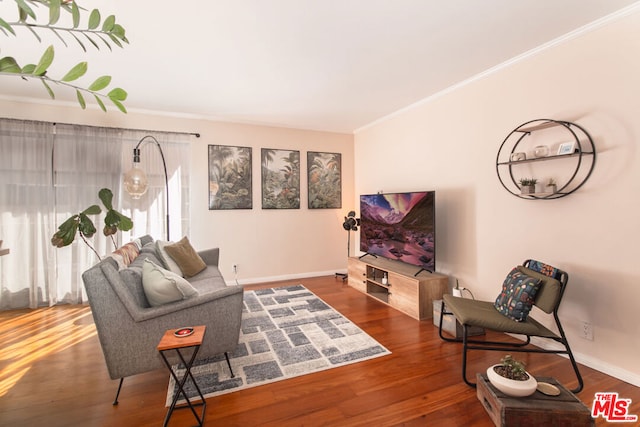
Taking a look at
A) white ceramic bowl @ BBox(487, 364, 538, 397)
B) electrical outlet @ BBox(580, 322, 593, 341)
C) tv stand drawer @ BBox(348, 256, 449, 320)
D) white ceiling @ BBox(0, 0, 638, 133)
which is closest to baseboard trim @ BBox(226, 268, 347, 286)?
tv stand drawer @ BBox(348, 256, 449, 320)

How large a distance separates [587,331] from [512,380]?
1.13 m

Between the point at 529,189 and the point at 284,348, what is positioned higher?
the point at 529,189

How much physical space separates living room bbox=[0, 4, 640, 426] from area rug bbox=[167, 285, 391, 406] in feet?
4.61

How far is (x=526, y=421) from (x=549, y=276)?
1.10 m

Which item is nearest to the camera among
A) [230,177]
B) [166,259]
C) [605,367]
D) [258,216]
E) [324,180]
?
[605,367]

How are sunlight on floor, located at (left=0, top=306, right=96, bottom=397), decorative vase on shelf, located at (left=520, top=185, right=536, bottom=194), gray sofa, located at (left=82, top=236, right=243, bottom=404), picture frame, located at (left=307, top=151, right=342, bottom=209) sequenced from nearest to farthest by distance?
gray sofa, located at (left=82, top=236, right=243, bottom=404) → sunlight on floor, located at (left=0, top=306, right=96, bottom=397) → decorative vase on shelf, located at (left=520, top=185, right=536, bottom=194) → picture frame, located at (left=307, top=151, right=342, bottom=209)

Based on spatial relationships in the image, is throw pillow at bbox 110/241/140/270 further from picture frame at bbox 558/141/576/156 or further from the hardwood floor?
picture frame at bbox 558/141/576/156

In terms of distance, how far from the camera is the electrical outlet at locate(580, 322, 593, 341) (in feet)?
8.18

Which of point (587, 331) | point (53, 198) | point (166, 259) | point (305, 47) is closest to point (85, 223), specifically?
point (166, 259)

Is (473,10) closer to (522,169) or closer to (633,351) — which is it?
(522,169)

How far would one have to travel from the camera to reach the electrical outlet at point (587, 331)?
2494 millimetres

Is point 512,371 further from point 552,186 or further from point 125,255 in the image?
point 125,255

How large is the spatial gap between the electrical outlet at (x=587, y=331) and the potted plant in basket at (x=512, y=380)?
38.0 inches

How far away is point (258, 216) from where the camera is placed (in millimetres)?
5145
